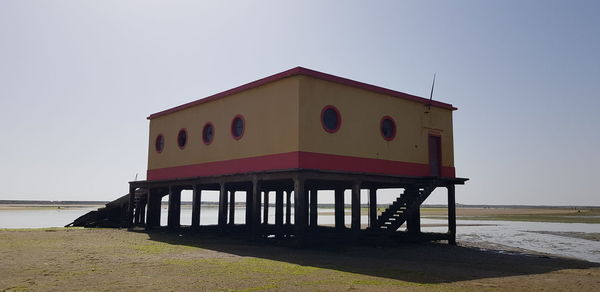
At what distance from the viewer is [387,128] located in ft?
72.6

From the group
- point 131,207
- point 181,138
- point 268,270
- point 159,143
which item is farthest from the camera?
point 131,207

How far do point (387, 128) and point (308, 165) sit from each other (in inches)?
202

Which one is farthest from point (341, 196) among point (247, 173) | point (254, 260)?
point (254, 260)

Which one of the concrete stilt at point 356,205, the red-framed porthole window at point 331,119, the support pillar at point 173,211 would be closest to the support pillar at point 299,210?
the concrete stilt at point 356,205

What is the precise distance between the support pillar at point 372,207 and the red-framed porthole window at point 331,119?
471 cm

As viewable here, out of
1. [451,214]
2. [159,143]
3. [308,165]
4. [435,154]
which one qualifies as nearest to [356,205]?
[308,165]

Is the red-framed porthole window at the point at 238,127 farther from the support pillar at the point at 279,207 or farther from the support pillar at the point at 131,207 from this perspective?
the support pillar at the point at 131,207

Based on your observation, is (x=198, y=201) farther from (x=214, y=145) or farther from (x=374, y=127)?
→ (x=374, y=127)

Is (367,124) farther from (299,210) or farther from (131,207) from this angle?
(131,207)

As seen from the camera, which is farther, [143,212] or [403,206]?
[143,212]

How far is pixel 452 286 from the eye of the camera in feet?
32.9

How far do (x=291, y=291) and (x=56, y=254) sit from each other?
933cm

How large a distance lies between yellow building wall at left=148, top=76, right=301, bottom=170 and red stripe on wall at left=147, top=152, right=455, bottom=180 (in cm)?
29

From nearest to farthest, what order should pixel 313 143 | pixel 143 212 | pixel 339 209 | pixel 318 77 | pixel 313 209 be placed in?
pixel 313 143
pixel 318 77
pixel 339 209
pixel 313 209
pixel 143 212
